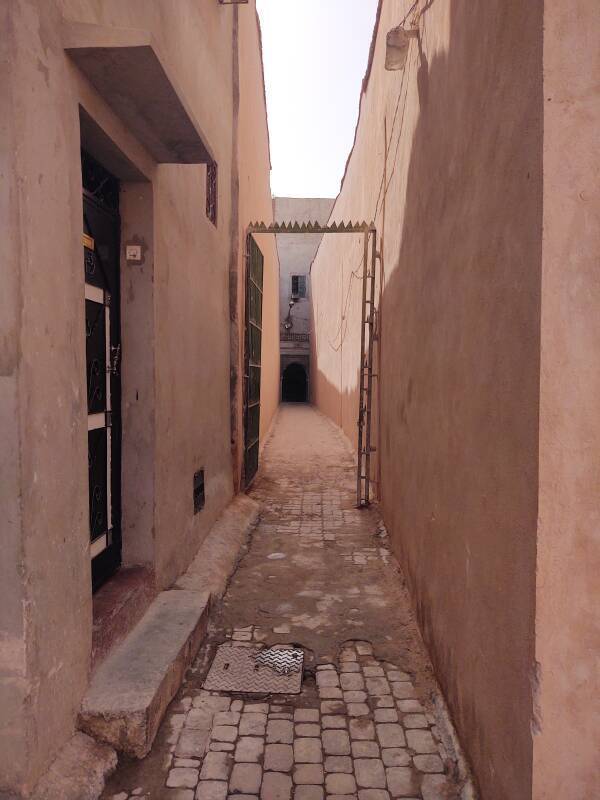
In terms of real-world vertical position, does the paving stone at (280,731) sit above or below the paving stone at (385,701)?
above

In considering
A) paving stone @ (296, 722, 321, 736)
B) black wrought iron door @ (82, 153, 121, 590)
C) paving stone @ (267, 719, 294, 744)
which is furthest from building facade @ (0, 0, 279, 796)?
paving stone @ (296, 722, 321, 736)

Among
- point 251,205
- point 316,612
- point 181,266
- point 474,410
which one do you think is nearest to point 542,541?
point 474,410

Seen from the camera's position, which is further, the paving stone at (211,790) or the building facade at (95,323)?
the paving stone at (211,790)

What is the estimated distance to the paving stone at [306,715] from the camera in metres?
2.81

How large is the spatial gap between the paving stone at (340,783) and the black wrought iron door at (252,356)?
5103mm

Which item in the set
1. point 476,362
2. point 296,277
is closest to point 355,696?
point 476,362

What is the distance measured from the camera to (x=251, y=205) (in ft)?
29.4

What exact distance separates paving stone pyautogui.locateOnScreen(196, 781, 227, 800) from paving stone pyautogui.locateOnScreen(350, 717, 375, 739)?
673mm

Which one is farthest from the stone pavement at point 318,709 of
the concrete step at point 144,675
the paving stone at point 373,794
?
the concrete step at point 144,675

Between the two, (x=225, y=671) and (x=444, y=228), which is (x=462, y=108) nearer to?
A: (x=444, y=228)

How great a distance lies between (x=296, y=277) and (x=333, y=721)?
28005 mm

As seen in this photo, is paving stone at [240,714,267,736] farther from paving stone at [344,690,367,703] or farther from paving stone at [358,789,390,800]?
paving stone at [358,789,390,800]

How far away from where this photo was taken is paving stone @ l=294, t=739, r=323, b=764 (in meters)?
2.50

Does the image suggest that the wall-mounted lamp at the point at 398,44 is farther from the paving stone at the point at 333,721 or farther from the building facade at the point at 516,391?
the paving stone at the point at 333,721
